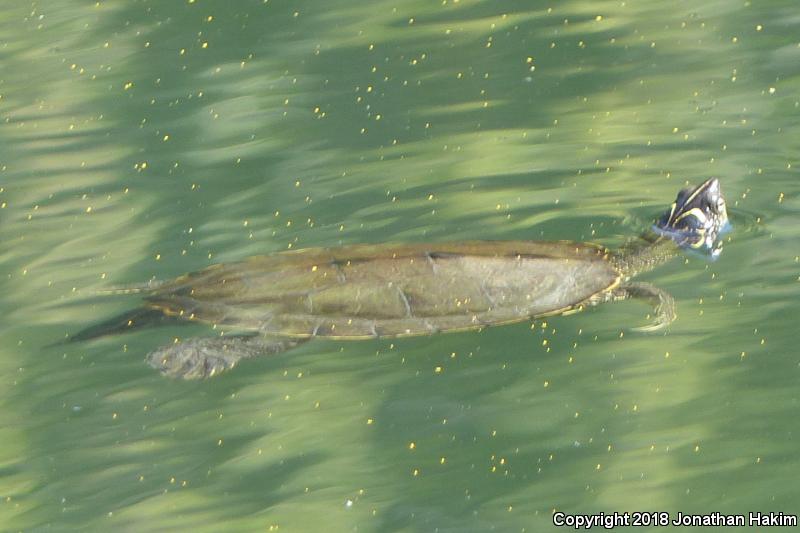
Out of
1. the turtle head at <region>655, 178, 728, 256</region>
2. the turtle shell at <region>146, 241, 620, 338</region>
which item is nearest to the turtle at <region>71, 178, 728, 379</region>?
the turtle shell at <region>146, 241, 620, 338</region>

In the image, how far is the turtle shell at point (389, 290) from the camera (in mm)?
5039

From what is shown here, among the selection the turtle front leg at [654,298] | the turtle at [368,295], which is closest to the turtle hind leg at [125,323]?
the turtle at [368,295]

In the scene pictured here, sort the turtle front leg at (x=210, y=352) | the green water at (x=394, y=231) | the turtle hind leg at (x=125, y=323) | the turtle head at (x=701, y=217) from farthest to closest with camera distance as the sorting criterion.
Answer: the turtle head at (x=701, y=217), the turtle hind leg at (x=125, y=323), the turtle front leg at (x=210, y=352), the green water at (x=394, y=231)

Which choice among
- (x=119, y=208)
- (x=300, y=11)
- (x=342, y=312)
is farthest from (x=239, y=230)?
(x=300, y=11)

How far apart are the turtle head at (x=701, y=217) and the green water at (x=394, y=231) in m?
0.11

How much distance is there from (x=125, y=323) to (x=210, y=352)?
1.31ft

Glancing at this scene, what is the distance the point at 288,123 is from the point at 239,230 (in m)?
1.33

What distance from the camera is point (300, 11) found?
8797 millimetres

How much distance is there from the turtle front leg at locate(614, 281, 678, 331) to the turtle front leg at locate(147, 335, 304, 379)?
52.6 inches

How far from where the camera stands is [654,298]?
5234 millimetres

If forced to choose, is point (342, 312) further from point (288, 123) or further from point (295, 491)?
point (288, 123)

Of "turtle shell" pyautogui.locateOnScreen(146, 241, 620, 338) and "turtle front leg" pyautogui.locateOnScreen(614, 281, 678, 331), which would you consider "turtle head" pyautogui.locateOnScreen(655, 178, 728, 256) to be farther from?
"turtle shell" pyautogui.locateOnScreen(146, 241, 620, 338)

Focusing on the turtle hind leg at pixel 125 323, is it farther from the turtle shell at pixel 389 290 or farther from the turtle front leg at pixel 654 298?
the turtle front leg at pixel 654 298

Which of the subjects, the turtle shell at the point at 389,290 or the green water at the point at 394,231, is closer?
the green water at the point at 394,231
